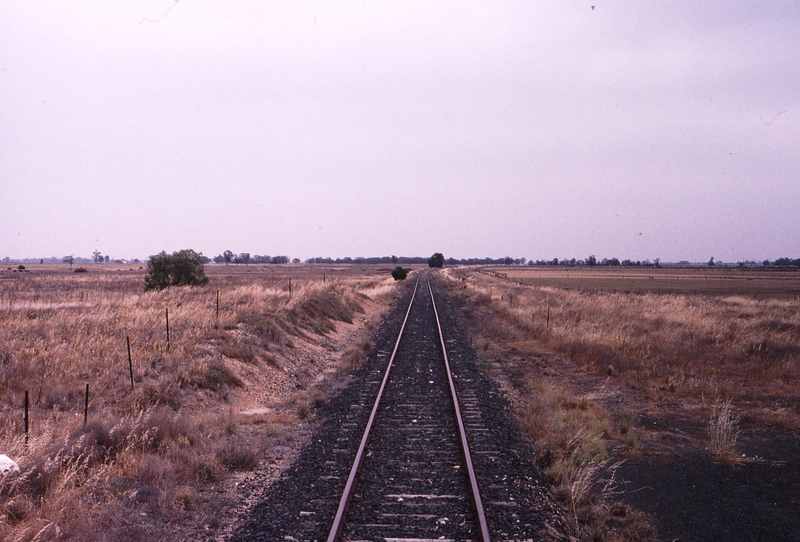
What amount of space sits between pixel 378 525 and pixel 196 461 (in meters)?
3.12

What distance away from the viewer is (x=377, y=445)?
28.1 ft

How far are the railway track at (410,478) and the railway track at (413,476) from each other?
0.01 meters

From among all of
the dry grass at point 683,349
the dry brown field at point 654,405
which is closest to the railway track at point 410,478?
the dry brown field at point 654,405

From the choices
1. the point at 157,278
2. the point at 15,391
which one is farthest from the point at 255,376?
the point at 157,278

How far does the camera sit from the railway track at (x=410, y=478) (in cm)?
574

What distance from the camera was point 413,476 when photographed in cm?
722

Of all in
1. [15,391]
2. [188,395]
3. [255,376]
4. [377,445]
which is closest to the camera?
[377,445]

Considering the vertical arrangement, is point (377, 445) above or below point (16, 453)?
below

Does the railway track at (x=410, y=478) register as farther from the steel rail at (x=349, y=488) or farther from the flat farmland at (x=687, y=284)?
the flat farmland at (x=687, y=284)

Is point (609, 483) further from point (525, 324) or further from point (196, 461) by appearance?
point (525, 324)

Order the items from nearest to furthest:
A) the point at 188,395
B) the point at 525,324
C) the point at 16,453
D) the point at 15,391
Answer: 1. the point at 16,453
2. the point at 15,391
3. the point at 188,395
4. the point at 525,324

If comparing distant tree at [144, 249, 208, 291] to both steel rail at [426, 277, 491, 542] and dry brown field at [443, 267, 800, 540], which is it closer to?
dry brown field at [443, 267, 800, 540]

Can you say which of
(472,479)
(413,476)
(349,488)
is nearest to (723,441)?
(472,479)

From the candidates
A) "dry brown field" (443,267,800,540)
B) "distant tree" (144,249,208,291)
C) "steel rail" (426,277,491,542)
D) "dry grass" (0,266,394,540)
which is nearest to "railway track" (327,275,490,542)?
"steel rail" (426,277,491,542)
